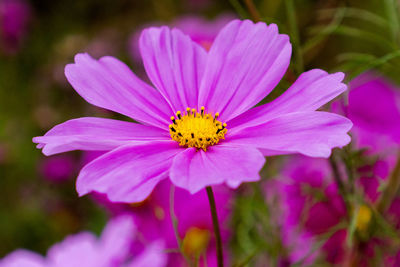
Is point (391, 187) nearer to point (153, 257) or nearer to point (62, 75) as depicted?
point (153, 257)

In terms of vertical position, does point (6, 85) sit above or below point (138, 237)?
above

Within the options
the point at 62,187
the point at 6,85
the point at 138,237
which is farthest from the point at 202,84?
the point at 6,85

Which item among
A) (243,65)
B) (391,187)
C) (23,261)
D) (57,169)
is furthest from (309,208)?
(57,169)

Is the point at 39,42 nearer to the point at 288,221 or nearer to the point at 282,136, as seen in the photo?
the point at 288,221

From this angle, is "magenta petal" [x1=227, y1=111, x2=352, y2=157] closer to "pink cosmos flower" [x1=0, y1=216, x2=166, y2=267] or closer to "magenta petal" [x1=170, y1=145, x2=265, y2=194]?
"magenta petal" [x1=170, y1=145, x2=265, y2=194]

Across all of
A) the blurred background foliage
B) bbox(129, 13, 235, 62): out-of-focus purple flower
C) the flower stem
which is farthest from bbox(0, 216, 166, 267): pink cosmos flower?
bbox(129, 13, 235, 62): out-of-focus purple flower

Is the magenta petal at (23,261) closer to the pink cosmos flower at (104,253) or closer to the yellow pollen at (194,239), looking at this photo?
the pink cosmos flower at (104,253)
